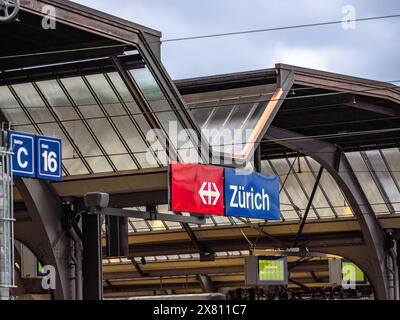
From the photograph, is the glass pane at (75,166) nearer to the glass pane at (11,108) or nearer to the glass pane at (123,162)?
the glass pane at (123,162)

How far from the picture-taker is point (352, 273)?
5084cm

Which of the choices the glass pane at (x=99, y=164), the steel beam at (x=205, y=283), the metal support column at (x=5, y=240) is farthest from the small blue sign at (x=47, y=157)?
the steel beam at (x=205, y=283)

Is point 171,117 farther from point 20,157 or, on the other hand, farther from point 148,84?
point 20,157

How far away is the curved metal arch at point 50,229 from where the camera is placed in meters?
→ 36.6

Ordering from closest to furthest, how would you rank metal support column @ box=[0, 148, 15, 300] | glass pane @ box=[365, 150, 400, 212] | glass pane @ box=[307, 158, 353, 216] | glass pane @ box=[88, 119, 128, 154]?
metal support column @ box=[0, 148, 15, 300]
glass pane @ box=[88, 119, 128, 154]
glass pane @ box=[365, 150, 400, 212]
glass pane @ box=[307, 158, 353, 216]

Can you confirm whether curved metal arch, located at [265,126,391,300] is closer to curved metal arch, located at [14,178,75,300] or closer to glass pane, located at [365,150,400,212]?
glass pane, located at [365,150,400,212]

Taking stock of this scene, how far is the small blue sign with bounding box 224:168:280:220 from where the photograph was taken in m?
30.5

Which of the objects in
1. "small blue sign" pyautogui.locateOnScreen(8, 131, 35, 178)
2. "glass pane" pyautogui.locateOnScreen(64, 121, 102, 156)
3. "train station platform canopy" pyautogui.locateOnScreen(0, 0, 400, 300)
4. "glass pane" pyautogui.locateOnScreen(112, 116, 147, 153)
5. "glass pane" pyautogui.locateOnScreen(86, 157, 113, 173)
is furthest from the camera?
"glass pane" pyautogui.locateOnScreen(86, 157, 113, 173)

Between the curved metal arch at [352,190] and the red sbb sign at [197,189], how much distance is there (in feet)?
36.1

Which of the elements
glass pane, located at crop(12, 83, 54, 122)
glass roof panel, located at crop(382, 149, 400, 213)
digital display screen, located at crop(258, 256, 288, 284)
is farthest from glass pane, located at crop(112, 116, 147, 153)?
glass roof panel, located at crop(382, 149, 400, 213)

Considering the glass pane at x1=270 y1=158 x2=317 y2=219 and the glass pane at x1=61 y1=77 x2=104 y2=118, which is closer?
the glass pane at x1=61 y1=77 x2=104 y2=118

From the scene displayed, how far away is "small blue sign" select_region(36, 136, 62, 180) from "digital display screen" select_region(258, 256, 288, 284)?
67.4 ft

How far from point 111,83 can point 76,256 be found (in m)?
7.15
